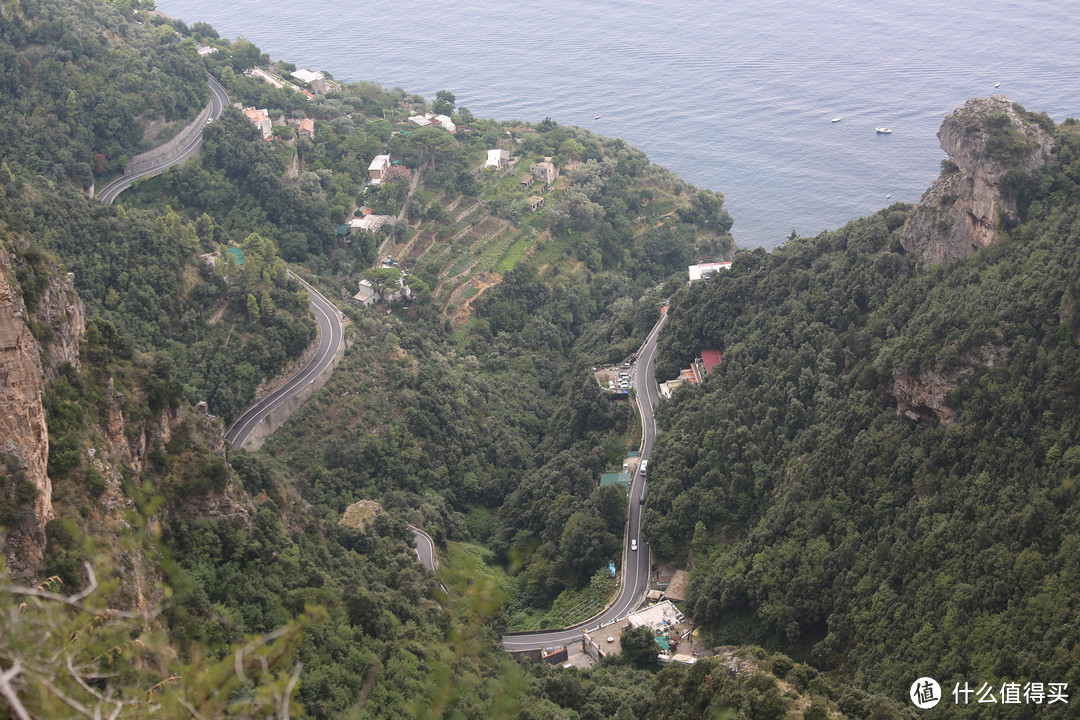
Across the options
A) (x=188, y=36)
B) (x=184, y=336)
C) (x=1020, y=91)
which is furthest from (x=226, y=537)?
(x=1020, y=91)

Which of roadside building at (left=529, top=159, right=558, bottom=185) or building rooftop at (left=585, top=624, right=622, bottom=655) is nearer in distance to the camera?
building rooftop at (left=585, top=624, right=622, bottom=655)

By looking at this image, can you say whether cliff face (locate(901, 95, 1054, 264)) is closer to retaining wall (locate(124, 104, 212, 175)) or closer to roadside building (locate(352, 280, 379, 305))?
roadside building (locate(352, 280, 379, 305))

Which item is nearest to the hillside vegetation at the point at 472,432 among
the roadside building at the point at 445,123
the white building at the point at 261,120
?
the white building at the point at 261,120

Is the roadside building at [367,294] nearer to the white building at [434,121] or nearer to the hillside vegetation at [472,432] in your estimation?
the hillside vegetation at [472,432]

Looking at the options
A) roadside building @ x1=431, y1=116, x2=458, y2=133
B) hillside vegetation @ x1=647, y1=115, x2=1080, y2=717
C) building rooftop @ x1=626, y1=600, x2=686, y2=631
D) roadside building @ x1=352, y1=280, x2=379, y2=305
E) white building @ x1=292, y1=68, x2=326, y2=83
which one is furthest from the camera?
white building @ x1=292, y1=68, x2=326, y2=83

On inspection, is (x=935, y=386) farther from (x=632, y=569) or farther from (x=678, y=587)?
(x=632, y=569)

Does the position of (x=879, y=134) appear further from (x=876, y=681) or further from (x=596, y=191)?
(x=876, y=681)

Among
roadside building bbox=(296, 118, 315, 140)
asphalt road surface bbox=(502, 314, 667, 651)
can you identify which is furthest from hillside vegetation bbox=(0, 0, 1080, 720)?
asphalt road surface bbox=(502, 314, 667, 651)
